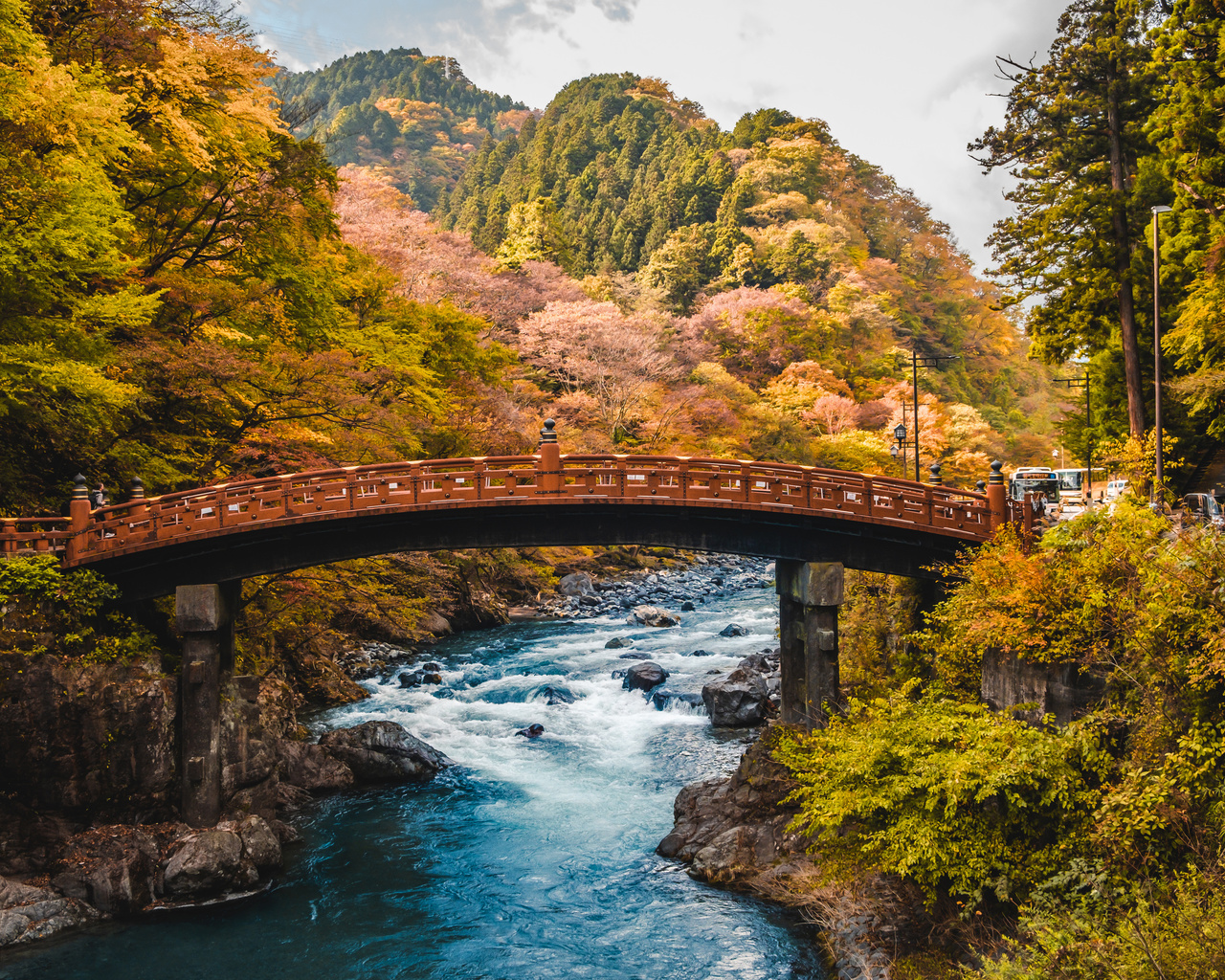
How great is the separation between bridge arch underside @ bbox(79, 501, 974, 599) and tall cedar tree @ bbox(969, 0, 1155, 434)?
9.94m

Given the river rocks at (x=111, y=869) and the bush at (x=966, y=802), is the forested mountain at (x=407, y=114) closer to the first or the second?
the river rocks at (x=111, y=869)

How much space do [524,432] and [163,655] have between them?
788 inches

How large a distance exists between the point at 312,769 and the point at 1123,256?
25853 mm

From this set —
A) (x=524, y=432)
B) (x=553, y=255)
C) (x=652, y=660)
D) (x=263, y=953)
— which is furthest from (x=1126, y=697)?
(x=553, y=255)

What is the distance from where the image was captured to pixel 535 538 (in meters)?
19.3

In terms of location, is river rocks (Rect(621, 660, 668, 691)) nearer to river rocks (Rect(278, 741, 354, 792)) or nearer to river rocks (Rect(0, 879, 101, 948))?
river rocks (Rect(278, 741, 354, 792))

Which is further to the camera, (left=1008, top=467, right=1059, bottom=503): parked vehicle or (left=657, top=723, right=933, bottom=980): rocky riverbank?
(left=1008, top=467, right=1059, bottom=503): parked vehicle

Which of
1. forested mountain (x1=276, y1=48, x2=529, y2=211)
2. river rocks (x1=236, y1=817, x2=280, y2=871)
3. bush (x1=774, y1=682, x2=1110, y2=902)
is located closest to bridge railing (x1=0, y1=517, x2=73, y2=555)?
river rocks (x1=236, y1=817, x2=280, y2=871)

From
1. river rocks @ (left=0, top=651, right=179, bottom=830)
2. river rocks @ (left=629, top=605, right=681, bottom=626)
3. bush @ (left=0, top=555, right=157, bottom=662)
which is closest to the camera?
river rocks @ (left=0, top=651, right=179, bottom=830)

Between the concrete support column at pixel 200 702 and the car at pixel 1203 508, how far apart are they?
19.7m

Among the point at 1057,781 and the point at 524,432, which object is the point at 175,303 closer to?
the point at 524,432

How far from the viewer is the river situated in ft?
45.1

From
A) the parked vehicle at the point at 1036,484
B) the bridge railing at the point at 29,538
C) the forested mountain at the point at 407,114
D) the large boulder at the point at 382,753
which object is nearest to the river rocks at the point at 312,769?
the large boulder at the point at 382,753

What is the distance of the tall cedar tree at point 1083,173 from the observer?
24.2m
